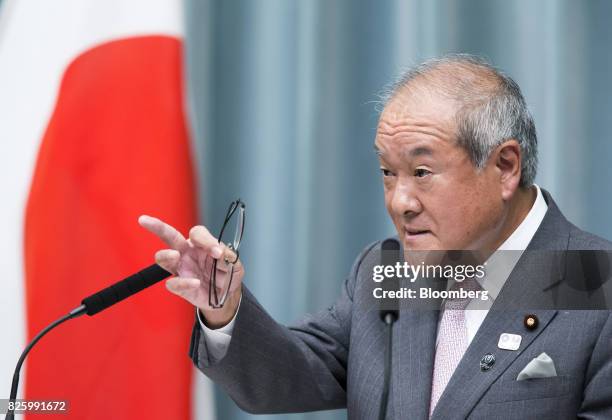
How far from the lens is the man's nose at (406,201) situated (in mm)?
1530

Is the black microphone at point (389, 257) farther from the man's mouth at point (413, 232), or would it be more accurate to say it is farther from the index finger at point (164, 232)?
the index finger at point (164, 232)

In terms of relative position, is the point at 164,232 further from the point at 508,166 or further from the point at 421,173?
the point at 508,166

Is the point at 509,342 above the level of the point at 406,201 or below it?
below

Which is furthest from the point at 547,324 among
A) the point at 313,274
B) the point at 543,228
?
the point at 313,274

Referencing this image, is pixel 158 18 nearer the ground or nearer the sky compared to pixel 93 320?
nearer the sky

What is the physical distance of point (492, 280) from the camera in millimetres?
1578

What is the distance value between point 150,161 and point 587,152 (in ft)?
3.66

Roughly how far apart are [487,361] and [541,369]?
91mm

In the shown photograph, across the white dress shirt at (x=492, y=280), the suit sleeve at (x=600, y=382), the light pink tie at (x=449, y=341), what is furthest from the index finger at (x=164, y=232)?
the suit sleeve at (x=600, y=382)

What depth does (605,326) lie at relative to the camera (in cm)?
141

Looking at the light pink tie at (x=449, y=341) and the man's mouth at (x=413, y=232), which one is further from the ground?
the man's mouth at (x=413, y=232)

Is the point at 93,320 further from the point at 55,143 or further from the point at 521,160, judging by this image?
the point at 521,160

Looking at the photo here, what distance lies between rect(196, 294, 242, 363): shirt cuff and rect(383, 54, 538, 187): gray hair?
51 cm

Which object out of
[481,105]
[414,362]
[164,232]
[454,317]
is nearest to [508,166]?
[481,105]
